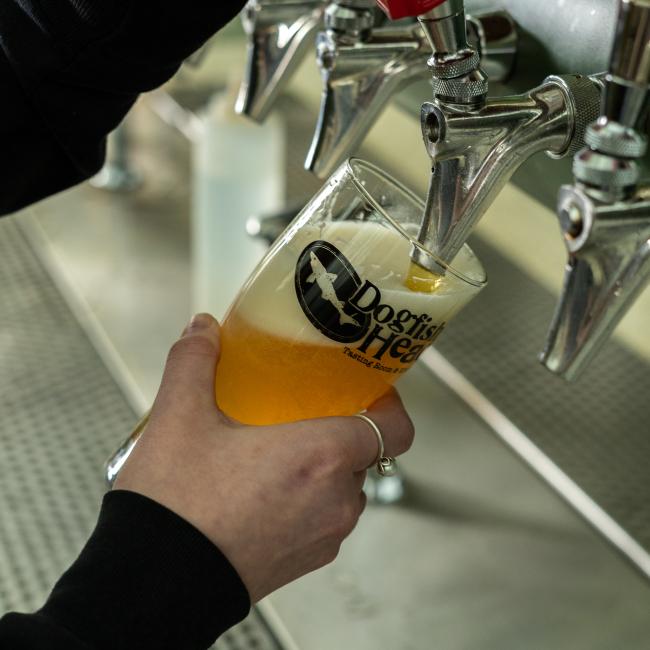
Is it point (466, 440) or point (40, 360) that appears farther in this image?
point (40, 360)

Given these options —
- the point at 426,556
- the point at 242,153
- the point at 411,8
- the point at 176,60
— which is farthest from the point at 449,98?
the point at 242,153

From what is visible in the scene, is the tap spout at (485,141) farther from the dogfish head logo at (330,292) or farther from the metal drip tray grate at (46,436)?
the metal drip tray grate at (46,436)

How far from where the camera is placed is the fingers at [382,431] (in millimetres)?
571

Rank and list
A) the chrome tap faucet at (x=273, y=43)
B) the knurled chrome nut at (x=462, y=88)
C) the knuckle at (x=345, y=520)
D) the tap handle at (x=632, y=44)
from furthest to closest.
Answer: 1. the chrome tap faucet at (x=273, y=43)
2. the knuckle at (x=345, y=520)
3. the knurled chrome nut at (x=462, y=88)
4. the tap handle at (x=632, y=44)

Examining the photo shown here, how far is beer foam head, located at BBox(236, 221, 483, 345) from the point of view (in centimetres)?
53

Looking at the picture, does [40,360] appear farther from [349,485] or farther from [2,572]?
[349,485]

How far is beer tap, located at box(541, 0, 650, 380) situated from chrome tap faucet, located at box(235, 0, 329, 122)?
0.35m

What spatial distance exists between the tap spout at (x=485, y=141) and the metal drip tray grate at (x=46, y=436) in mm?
394

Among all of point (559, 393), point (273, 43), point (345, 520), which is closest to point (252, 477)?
point (345, 520)

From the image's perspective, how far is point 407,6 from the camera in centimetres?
42

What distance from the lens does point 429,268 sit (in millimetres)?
513

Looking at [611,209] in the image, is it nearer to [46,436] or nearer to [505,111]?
[505,111]

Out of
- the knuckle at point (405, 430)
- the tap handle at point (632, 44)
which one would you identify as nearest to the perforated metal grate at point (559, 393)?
the knuckle at point (405, 430)

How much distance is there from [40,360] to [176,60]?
1.65ft
